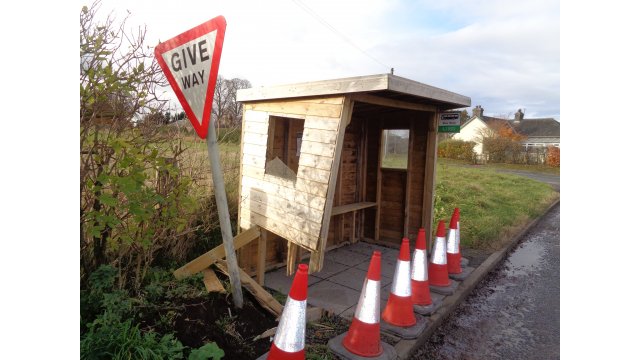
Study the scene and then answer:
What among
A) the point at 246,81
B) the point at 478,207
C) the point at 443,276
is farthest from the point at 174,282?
the point at 478,207

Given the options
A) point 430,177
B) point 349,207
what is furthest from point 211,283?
point 430,177

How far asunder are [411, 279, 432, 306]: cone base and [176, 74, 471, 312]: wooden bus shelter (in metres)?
1.18

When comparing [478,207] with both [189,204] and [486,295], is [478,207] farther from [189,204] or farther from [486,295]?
[189,204]

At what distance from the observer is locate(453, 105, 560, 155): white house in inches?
1773

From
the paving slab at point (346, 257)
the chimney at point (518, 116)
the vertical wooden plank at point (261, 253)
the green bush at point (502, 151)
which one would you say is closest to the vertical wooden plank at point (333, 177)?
the vertical wooden plank at point (261, 253)

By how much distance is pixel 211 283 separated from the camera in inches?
151

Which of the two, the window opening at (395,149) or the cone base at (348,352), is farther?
the window opening at (395,149)

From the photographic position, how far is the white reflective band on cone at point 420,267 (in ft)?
14.2

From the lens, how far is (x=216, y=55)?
2469 mm

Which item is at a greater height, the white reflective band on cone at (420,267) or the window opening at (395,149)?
the window opening at (395,149)

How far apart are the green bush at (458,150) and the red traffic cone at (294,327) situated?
33.1 meters

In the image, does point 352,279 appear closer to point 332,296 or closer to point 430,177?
point 332,296

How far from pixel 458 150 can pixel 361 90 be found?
108 feet

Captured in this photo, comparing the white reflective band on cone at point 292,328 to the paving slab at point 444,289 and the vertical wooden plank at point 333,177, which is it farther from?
the paving slab at point 444,289
